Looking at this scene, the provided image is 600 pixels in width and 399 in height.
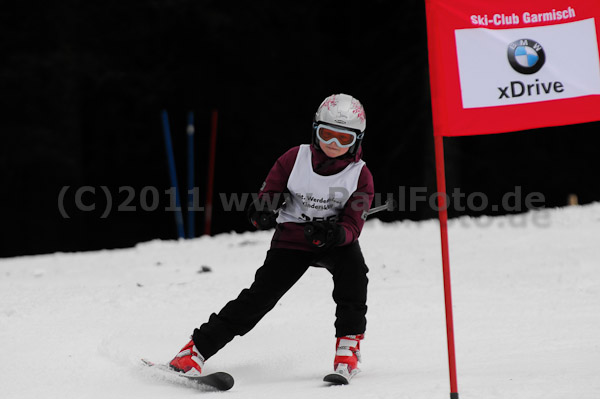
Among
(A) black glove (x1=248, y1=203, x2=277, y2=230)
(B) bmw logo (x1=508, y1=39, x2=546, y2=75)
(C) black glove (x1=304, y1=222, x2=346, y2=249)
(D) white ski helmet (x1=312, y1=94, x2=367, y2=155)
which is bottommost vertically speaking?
(C) black glove (x1=304, y1=222, x2=346, y2=249)

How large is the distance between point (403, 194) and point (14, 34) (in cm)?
815

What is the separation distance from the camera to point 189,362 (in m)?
3.67

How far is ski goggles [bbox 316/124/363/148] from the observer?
3.68 metres

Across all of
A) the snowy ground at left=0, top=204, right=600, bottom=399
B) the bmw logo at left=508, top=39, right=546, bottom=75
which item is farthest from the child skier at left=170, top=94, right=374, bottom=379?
the bmw logo at left=508, top=39, right=546, bottom=75

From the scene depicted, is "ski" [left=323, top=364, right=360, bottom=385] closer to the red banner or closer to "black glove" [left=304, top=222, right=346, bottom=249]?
"black glove" [left=304, top=222, right=346, bottom=249]

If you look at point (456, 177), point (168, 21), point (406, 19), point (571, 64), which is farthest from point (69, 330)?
point (168, 21)

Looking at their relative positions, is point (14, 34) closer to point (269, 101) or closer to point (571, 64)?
point (269, 101)

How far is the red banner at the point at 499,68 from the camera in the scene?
3.17 m

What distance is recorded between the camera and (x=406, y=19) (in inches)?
540

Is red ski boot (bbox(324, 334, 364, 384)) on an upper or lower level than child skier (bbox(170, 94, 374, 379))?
lower

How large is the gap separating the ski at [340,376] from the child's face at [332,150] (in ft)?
3.14

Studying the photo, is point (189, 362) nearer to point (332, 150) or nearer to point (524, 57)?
point (332, 150)

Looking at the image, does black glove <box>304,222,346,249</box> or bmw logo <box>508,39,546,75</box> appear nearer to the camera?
bmw logo <box>508,39,546,75</box>

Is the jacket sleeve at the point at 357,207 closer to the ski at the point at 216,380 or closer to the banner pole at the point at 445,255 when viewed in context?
the banner pole at the point at 445,255
